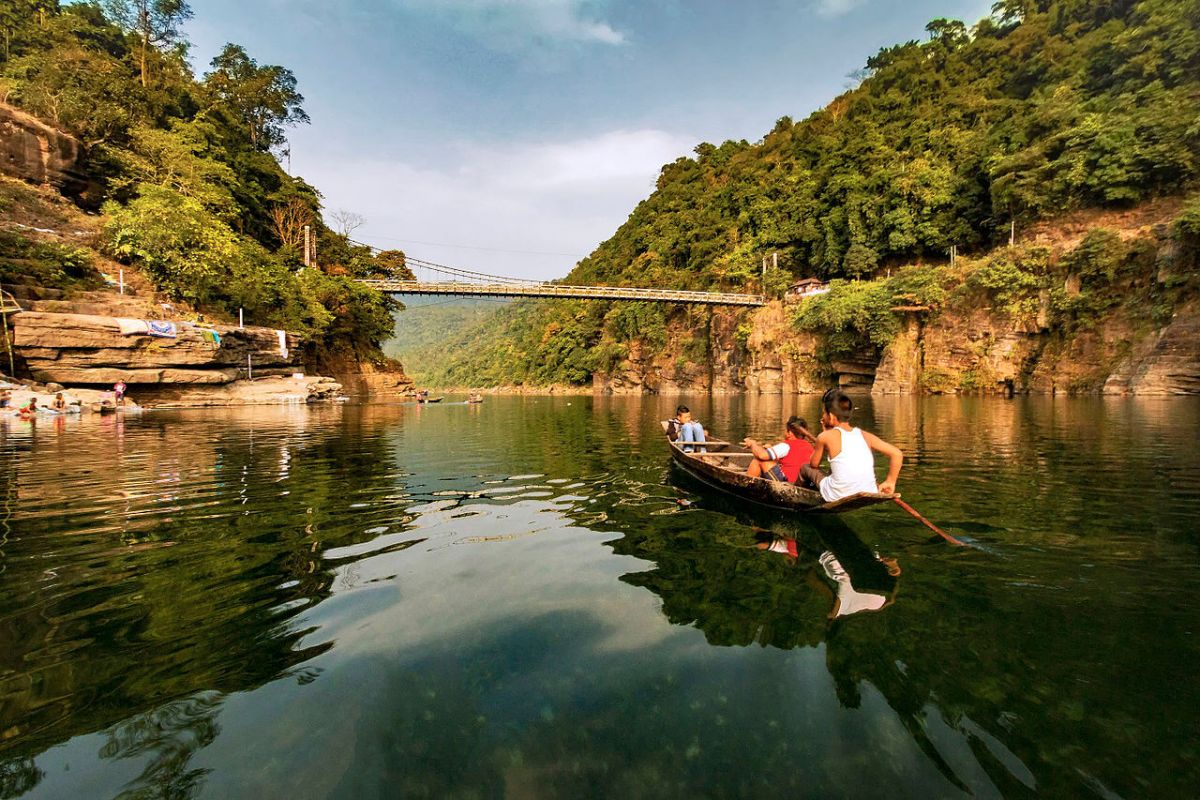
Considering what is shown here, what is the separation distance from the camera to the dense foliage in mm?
26594

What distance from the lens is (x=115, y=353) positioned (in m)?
21.4

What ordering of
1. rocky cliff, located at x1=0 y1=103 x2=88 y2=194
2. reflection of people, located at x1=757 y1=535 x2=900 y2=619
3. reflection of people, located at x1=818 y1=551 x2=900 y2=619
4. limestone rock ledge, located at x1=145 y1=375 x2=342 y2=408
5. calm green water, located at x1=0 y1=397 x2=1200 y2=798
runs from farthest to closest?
rocky cliff, located at x1=0 y1=103 x2=88 y2=194, limestone rock ledge, located at x1=145 y1=375 x2=342 y2=408, reflection of people, located at x1=757 y1=535 x2=900 y2=619, reflection of people, located at x1=818 y1=551 x2=900 y2=619, calm green water, located at x1=0 y1=397 x2=1200 y2=798

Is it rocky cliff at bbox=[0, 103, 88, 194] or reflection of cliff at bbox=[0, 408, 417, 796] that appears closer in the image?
reflection of cliff at bbox=[0, 408, 417, 796]

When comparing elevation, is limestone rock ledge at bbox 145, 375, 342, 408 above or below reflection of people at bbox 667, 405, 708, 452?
above

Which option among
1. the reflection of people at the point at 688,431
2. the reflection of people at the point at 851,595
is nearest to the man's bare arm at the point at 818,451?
the reflection of people at the point at 851,595

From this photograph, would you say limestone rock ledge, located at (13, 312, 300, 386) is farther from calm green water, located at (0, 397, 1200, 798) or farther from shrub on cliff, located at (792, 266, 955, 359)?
shrub on cliff, located at (792, 266, 955, 359)

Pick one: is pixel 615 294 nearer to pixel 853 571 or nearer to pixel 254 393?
pixel 254 393

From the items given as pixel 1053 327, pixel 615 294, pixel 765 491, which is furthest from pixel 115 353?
pixel 1053 327

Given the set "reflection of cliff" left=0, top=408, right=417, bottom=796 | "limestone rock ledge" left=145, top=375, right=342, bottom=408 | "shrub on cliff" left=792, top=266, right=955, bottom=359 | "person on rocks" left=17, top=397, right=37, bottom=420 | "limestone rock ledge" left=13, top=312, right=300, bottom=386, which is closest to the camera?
"reflection of cliff" left=0, top=408, right=417, bottom=796

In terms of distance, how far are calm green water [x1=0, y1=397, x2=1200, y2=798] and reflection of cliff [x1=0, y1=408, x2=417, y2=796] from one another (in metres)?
0.02

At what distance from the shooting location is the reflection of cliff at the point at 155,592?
2.43 m

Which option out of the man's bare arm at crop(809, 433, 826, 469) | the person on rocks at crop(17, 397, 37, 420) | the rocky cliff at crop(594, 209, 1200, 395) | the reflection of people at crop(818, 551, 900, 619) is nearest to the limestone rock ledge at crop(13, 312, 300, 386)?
the person on rocks at crop(17, 397, 37, 420)

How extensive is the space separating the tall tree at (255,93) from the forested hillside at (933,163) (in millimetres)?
40481

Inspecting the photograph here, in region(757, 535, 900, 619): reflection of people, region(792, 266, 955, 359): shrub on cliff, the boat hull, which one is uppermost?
region(792, 266, 955, 359): shrub on cliff
